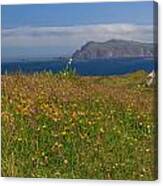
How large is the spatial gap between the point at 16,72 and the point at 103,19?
1.24 ft

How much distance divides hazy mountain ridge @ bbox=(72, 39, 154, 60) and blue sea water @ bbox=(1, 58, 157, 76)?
2 cm

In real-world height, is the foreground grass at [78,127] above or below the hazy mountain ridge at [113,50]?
below

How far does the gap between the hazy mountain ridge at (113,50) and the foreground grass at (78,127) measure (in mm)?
79

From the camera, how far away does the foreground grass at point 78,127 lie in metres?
2.60

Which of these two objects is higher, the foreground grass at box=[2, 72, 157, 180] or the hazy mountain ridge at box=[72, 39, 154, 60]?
the hazy mountain ridge at box=[72, 39, 154, 60]

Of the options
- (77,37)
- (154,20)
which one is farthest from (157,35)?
(77,37)

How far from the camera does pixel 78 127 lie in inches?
104

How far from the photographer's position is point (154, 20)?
8.46ft

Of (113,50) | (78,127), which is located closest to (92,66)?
(113,50)

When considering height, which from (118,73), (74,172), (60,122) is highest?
(118,73)

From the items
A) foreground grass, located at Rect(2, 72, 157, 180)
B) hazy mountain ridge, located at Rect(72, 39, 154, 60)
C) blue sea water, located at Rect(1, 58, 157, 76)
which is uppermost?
hazy mountain ridge, located at Rect(72, 39, 154, 60)

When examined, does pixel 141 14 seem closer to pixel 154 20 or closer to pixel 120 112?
pixel 154 20

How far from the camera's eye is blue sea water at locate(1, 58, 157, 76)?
102 inches

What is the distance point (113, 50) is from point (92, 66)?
10cm
